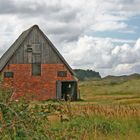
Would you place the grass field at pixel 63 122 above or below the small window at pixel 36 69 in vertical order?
below

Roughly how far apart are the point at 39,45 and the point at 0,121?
4937 cm

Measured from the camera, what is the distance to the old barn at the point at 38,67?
53.0 meters

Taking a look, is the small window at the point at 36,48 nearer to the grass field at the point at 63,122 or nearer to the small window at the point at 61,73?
the small window at the point at 61,73

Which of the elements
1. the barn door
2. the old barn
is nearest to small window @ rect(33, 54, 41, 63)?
the old barn

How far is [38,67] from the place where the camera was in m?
54.2

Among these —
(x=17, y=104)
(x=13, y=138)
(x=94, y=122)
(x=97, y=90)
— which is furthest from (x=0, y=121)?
(x=97, y=90)

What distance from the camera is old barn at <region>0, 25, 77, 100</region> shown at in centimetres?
5297

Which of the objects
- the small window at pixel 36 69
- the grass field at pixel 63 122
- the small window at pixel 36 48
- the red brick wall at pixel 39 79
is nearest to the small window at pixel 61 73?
the red brick wall at pixel 39 79

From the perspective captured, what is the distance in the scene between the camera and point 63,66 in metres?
54.5

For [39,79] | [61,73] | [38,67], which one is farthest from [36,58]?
[61,73]

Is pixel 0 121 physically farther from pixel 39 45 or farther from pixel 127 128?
pixel 39 45

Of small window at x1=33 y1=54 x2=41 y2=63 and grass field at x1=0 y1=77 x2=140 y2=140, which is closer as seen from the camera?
grass field at x1=0 y1=77 x2=140 y2=140

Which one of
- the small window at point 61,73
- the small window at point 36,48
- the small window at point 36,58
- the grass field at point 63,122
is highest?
the small window at point 36,48

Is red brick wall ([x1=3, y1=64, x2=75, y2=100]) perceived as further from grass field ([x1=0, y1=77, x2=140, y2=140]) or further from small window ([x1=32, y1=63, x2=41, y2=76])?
grass field ([x1=0, y1=77, x2=140, y2=140])
